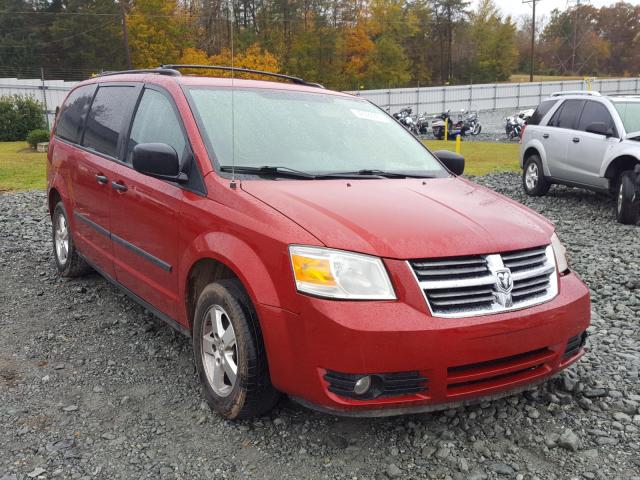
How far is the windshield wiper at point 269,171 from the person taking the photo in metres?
3.37

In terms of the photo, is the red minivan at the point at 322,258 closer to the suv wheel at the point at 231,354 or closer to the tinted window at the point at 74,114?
the suv wheel at the point at 231,354

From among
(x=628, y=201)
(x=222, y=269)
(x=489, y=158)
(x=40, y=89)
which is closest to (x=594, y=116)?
(x=628, y=201)

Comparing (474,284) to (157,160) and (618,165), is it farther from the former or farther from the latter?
(618,165)

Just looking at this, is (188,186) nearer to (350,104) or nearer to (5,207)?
(350,104)

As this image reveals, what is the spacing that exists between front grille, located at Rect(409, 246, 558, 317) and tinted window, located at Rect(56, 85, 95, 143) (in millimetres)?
3610

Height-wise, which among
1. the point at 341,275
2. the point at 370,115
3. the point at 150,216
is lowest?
the point at 341,275

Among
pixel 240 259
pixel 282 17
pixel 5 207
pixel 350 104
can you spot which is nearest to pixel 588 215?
Answer: pixel 350 104

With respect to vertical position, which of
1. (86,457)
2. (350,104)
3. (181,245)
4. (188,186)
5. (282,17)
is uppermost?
(282,17)

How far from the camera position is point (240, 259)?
2.97 metres

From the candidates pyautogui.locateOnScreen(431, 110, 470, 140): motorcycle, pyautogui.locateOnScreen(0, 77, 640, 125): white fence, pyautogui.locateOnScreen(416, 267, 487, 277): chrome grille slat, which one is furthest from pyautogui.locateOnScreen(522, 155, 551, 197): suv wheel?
pyautogui.locateOnScreen(0, 77, 640, 125): white fence

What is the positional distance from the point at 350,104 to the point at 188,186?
5.10 ft

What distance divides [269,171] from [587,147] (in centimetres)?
768

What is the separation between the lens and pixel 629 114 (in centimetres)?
916

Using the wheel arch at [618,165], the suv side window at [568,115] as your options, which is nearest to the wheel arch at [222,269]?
the wheel arch at [618,165]
